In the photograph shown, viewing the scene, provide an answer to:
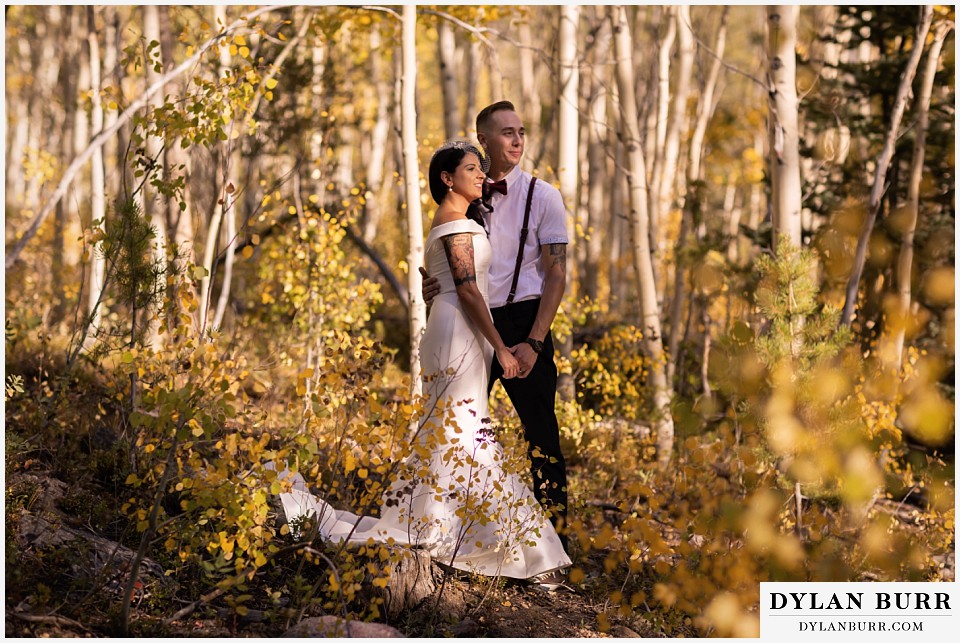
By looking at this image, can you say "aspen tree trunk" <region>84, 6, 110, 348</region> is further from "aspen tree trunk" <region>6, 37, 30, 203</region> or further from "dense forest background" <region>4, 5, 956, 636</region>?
"aspen tree trunk" <region>6, 37, 30, 203</region>

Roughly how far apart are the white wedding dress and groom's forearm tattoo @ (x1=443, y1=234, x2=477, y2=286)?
0.16 ft

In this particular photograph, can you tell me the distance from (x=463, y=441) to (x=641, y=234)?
2869 mm

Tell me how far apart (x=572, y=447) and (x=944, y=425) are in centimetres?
489

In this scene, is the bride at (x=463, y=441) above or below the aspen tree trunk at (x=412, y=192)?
below

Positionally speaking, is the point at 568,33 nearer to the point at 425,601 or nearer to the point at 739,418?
the point at 739,418

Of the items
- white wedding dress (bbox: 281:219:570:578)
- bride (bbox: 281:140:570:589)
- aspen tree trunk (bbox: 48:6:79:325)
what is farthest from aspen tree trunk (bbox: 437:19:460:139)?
white wedding dress (bbox: 281:219:570:578)

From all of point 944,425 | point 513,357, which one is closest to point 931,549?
point 513,357

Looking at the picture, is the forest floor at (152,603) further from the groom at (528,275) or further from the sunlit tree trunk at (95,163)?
the sunlit tree trunk at (95,163)

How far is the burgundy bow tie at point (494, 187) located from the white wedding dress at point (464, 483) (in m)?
0.26

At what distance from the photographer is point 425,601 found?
346 cm

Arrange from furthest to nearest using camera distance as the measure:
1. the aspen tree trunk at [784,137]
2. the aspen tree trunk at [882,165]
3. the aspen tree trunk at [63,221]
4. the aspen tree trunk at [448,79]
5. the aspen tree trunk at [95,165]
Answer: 1. the aspen tree trunk at [63,221]
2. the aspen tree trunk at [448,79]
3. the aspen tree trunk at [95,165]
4. the aspen tree trunk at [882,165]
5. the aspen tree trunk at [784,137]

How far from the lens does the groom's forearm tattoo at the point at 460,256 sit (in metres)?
3.49

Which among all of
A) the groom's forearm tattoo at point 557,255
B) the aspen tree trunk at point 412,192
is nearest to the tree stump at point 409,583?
the groom's forearm tattoo at point 557,255

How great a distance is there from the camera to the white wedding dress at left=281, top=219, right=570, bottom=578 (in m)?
3.57
